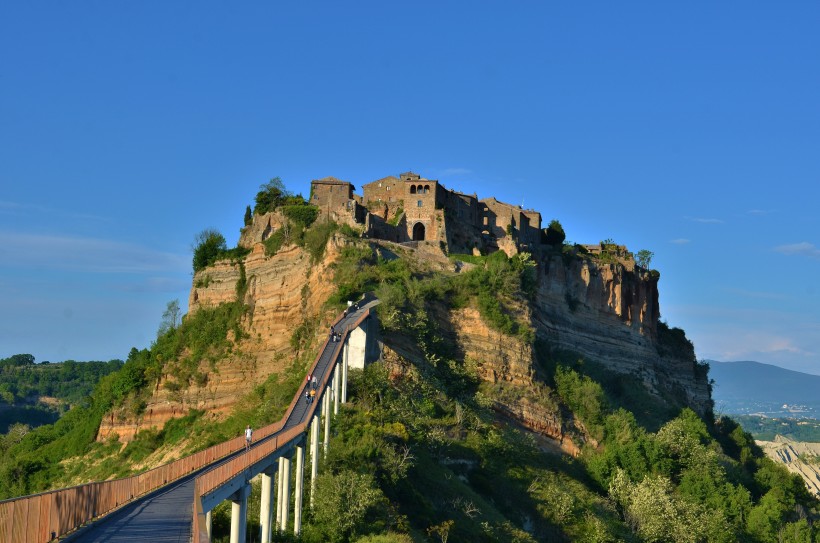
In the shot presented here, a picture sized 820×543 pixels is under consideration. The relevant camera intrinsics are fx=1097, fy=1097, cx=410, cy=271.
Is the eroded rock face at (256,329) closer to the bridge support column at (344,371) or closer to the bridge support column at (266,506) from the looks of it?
the bridge support column at (344,371)

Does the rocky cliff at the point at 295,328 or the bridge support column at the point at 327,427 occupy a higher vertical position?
the rocky cliff at the point at 295,328

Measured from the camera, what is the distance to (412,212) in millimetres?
65062

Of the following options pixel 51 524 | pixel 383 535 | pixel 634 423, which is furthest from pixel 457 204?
pixel 51 524

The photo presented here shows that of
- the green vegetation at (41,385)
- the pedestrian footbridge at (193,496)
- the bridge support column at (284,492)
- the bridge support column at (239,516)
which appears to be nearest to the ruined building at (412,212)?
the pedestrian footbridge at (193,496)

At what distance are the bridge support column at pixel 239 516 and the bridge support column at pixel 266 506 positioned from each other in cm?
345

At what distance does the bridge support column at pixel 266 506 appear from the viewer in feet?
95.6

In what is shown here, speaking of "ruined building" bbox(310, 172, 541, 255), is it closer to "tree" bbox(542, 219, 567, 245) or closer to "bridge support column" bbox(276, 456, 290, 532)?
"tree" bbox(542, 219, 567, 245)

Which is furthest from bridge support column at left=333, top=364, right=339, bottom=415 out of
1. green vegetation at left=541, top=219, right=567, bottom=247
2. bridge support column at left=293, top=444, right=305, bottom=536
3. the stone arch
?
green vegetation at left=541, top=219, right=567, bottom=247

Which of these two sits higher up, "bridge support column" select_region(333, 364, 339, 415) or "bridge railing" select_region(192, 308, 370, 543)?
"bridge support column" select_region(333, 364, 339, 415)

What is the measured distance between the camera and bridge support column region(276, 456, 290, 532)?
32.1 m

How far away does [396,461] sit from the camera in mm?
40219

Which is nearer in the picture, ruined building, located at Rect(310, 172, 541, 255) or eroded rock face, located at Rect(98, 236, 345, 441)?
eroded rock face, located at Rect(98, 236, 345, 441)

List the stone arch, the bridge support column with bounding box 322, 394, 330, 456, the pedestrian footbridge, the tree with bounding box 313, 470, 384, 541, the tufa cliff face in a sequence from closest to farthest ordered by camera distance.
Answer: the pedestrian footbridge
the tree with bounding box 313, 470, 384, 541
the bridge support column with bounding box 322, 394, 330, 456
the stone arch
the tufa cliff face

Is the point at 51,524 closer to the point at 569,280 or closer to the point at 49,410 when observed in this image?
the point at 569,280
